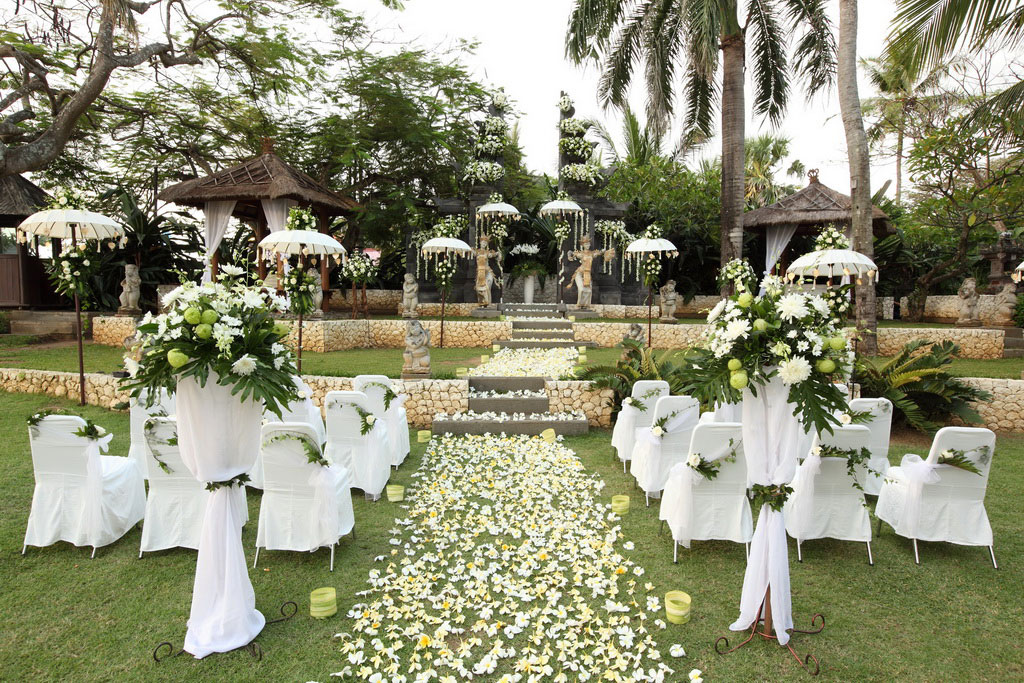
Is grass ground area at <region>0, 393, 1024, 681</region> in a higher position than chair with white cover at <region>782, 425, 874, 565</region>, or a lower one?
lower

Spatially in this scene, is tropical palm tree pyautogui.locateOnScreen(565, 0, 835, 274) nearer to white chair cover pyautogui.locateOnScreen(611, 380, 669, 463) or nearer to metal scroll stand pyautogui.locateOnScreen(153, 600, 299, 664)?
white chair cover pyautogui.locateOnScreen(611, 380, 669, 463)

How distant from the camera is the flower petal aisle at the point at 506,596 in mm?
2822

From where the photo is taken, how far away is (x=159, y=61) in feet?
45.4

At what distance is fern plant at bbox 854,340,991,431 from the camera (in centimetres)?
716

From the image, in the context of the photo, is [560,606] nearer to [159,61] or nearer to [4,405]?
[4,405]

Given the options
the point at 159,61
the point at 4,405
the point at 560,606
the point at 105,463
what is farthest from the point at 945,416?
the point at 159,61

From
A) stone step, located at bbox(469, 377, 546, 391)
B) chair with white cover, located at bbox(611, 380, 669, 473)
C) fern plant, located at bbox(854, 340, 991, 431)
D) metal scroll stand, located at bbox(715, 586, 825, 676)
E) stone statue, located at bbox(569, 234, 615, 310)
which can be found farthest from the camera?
stone statue, located at bbox(569, 234, 615, 310)

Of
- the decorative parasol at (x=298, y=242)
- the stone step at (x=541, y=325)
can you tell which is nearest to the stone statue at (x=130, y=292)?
the decorative parasol at (x=298, y=242)

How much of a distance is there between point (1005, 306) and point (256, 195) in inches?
684

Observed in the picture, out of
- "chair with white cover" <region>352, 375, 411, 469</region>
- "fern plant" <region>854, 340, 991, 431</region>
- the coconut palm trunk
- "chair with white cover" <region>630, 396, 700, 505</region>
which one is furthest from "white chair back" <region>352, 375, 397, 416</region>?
the coconut palm trunk

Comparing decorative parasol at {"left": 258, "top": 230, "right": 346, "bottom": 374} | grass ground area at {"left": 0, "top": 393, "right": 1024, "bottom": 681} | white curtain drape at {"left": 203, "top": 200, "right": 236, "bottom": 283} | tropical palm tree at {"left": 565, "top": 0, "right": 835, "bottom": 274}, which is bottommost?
grass ground area at {"left": 0, "top": 393, "right": 1024, "bottom": 681}

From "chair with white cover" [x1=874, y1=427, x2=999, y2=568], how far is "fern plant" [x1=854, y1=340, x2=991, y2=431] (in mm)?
3441

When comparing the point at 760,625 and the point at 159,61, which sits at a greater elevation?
the point at 159,61

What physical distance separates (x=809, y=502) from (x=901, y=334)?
11.2 m
